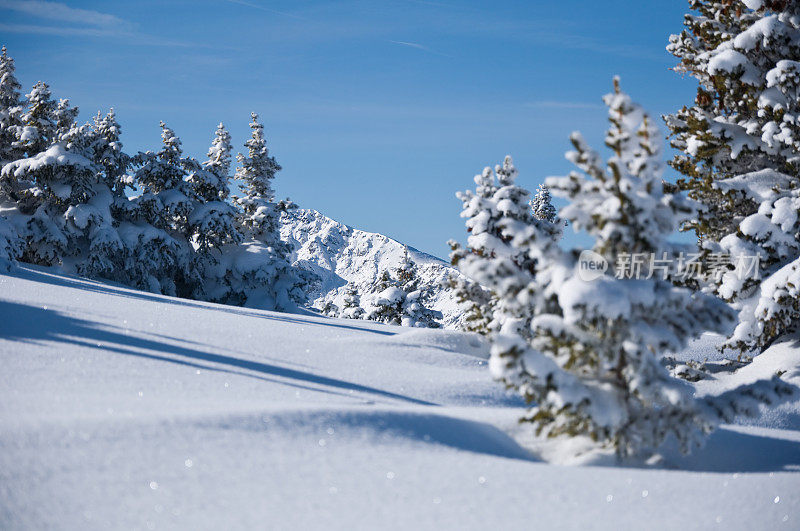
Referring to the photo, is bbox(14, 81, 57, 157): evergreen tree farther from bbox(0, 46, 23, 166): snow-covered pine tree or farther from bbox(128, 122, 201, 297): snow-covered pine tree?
bbox(128, 122, 201, 297): snow-covered pine tree

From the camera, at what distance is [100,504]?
4.09 m

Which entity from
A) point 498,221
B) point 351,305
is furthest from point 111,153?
point 498,221

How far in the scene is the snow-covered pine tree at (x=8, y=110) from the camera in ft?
92.7

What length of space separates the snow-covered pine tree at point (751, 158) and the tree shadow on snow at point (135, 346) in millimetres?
8273

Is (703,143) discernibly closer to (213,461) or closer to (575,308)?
(575,308)

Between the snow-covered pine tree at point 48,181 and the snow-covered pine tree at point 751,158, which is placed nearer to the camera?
the snow-covered pine tree at point 751,158

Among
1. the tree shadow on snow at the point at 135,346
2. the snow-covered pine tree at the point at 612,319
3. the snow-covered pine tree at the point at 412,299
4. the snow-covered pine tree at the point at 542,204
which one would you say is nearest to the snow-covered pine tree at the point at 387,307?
the snow-covered pine tree at the point at 412,299

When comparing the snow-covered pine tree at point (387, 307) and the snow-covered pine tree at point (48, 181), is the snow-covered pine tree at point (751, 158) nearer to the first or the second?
the snow-covered pine tree at point (387, 307)

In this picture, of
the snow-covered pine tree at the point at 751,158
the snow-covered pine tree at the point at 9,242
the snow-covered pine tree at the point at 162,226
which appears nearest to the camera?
the snow-covered pine tree at the point at 751,158

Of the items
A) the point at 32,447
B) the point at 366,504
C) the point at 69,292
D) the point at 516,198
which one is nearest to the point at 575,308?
the point at 366,504

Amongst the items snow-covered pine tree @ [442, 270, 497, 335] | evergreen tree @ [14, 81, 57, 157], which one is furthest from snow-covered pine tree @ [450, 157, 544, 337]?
evergreen tree @ [14, 81, 57, 157]

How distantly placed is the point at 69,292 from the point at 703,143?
1564cm

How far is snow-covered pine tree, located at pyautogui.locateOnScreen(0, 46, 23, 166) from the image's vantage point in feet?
92.7

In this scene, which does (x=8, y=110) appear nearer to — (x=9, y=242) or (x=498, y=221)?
(x=9, y=242)
